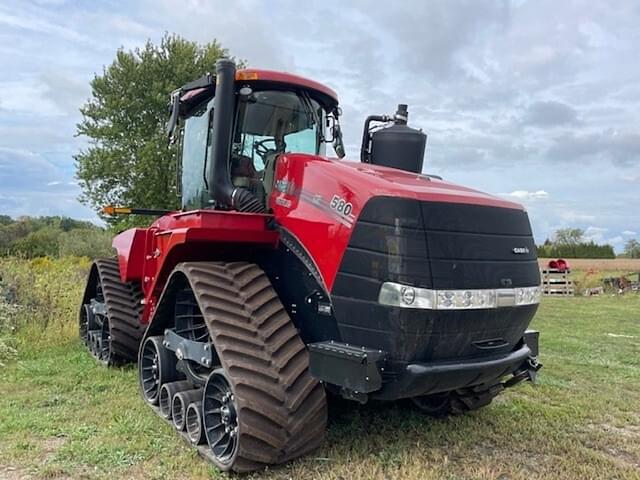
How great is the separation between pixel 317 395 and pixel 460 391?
4.84ft

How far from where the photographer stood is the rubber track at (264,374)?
11.9 feet

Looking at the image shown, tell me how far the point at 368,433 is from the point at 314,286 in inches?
53.7

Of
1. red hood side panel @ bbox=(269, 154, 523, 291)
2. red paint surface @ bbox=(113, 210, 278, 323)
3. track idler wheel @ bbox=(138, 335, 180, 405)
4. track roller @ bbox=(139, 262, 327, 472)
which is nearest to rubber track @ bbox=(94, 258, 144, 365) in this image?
red paint surface @ bbox=(113, 210, 278, 323)

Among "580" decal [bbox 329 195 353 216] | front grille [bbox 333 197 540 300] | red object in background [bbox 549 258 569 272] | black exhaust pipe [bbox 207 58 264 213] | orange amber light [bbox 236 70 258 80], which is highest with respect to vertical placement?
orange amber light [bbox 236 70 258 80]

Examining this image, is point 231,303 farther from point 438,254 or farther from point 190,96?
point 190,96

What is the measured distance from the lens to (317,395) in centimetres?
379

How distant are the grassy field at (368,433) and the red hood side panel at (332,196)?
1372mm

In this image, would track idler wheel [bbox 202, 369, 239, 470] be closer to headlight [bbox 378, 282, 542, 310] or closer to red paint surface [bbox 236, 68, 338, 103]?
headlight [bbox 378, 282, 542, 310]

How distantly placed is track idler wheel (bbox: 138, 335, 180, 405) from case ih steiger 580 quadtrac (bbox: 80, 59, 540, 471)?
2 centimetres

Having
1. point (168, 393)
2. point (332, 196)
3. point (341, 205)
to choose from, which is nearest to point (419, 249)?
point (341, 205)

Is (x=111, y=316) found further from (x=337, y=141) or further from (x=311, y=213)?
(x=311, y=213)

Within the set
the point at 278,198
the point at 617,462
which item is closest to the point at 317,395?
the point at 278,198

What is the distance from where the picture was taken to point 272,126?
16.4ft

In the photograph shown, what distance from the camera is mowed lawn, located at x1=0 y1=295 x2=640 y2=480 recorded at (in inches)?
153
